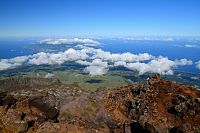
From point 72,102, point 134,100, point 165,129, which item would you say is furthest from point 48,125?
point 134,100

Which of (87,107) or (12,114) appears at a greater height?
(12,114)

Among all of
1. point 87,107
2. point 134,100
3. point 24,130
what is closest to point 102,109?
point 87,107

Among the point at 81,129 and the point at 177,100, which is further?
the point at 177,100

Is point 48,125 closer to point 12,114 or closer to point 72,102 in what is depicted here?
point 12,114

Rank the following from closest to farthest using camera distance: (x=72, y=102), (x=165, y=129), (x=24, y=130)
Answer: (x=24, y=130)
(x=165, y=129)
(x=72, y=102)

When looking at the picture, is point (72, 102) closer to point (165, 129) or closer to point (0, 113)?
point (0, 113)

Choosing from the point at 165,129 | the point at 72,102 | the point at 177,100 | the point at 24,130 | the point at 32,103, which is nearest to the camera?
the point at 24,130
